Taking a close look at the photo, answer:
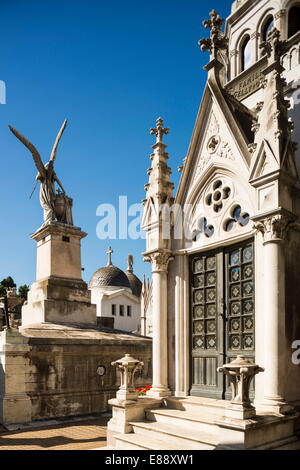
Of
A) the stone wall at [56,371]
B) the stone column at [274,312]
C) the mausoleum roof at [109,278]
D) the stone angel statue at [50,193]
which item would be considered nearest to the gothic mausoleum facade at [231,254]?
the stone column at [274,312]

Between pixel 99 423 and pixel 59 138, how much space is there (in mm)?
11614

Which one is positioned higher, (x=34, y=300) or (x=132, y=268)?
(x=132, y=268)

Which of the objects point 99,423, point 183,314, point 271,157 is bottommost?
point 99,423

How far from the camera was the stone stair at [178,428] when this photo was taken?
8016 mm

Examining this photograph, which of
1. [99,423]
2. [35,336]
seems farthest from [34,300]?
[99,423]

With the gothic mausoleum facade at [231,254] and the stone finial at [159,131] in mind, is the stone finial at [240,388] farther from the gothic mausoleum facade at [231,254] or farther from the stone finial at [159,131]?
the stone finial at [159,131]

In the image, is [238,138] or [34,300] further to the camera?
[34,300]

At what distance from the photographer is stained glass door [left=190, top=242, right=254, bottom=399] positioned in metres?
9.23

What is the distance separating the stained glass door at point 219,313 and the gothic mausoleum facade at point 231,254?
2 centimetres

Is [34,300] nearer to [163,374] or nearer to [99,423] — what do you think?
[99,423]

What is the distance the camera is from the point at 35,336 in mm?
13625

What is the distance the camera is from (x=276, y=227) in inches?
324

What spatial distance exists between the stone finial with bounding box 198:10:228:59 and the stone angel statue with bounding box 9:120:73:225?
9.84m

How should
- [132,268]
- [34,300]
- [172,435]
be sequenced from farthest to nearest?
[132,268]
[34,300]
[172,435]
